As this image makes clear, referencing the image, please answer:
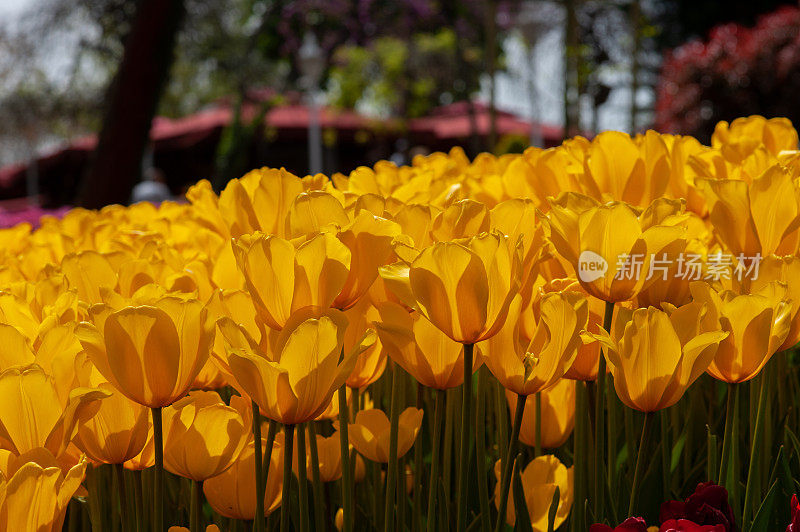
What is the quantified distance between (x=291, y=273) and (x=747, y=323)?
386 mm

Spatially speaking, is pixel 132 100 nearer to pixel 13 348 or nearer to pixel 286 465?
pixel 13 348

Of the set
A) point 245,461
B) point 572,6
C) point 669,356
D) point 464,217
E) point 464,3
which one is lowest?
point 245,461

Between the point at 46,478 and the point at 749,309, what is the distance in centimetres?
56

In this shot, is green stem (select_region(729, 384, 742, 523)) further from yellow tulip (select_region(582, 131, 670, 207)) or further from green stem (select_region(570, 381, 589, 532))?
yellow tulip (select_region(582, 131, 670, 207))

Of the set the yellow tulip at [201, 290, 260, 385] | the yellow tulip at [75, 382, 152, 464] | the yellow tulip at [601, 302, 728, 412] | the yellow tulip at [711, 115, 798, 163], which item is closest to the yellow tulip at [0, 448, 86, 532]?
the yellow tulip at [75, 382, 152, 464]

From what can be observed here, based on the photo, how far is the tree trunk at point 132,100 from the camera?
5.73 meters

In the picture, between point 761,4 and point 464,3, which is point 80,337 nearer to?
point 464,3

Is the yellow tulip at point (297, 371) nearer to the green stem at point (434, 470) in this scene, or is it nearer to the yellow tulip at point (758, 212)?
the green stem at point (434, 470)

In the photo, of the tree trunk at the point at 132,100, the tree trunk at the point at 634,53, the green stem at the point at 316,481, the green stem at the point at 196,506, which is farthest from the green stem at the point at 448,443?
the tree trunk at the point at 634,53

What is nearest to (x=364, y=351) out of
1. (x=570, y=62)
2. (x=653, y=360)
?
(x=653, y=360)

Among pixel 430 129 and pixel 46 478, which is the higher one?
pixel 430 129

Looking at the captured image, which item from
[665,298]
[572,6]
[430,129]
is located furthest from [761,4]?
[665,298]

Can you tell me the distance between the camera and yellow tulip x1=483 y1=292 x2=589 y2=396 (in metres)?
0.77

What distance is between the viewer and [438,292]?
0.75 m
